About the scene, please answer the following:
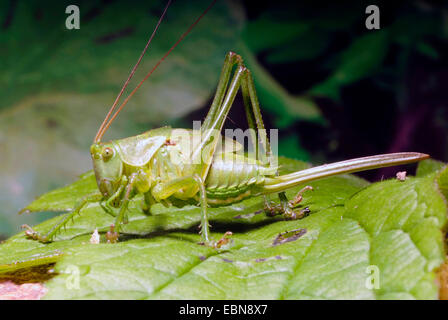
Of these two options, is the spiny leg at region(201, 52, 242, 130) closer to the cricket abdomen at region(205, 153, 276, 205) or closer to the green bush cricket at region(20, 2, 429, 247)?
the green bush cricket at region(20, 2, 429, 247)

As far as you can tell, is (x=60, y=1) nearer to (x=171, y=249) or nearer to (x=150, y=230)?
(x=150, y=230)

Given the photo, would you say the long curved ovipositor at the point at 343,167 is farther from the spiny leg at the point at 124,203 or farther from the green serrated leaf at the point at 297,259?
the spiny leg at the point at 124,203

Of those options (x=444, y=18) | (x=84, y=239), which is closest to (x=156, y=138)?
(x=84, y=239)

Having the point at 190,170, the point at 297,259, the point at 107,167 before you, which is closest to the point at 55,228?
the point at 107,167

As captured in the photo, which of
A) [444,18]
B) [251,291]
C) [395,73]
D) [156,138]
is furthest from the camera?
[395,73]

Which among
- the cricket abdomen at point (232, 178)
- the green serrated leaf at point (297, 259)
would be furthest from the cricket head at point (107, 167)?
the cricket abdomen at point (232, 178)
